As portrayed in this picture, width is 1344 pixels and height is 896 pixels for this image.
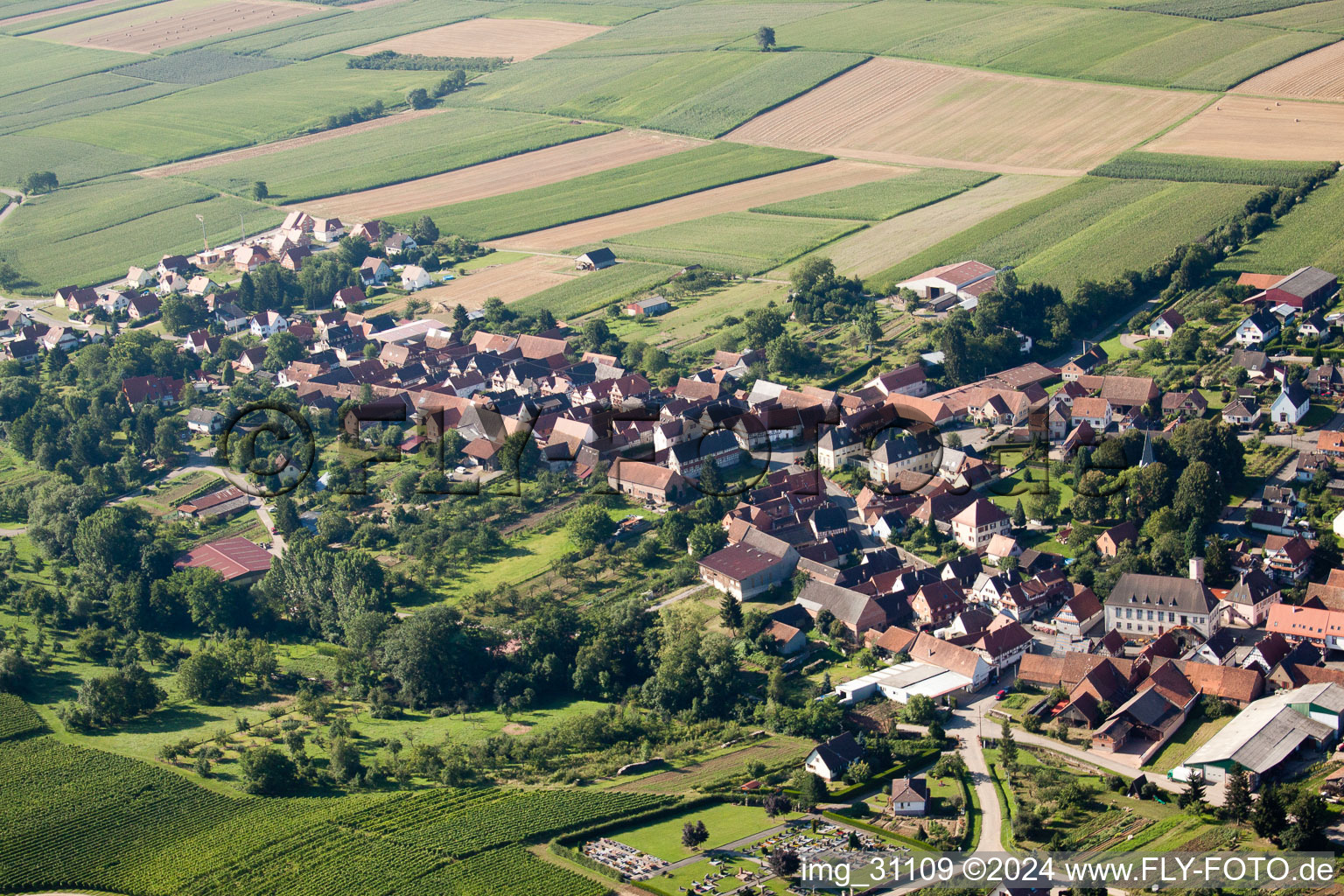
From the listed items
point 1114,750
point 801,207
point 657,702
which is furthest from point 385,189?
point 1114,750

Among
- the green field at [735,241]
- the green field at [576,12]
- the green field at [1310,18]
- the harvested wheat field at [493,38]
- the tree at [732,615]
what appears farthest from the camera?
the green field at [576,12]

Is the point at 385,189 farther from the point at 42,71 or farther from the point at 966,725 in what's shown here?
the point at 966,725

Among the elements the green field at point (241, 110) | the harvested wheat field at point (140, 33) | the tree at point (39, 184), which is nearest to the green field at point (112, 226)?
the tree at point (39, 184)

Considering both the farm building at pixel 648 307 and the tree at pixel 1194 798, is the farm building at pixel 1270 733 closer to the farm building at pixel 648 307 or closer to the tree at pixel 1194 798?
the tree at pixel 1194 798

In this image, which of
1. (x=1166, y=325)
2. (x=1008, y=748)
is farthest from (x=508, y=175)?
(x=1008, y=748)

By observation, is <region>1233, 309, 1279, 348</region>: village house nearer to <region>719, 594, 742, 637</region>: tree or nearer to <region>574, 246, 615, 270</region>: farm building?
<region>719, 594, 742, 637</region>: tree

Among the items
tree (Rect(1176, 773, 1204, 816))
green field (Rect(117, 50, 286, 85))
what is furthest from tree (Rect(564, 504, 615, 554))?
green field (Rect(117, 50, 286, 85))
